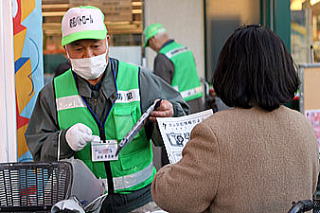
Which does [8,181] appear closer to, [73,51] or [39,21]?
[73,51]

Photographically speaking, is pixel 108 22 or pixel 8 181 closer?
pixel 8 181

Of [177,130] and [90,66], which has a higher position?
[90,66]

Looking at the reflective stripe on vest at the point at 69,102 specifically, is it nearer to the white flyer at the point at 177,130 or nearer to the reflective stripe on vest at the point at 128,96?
the reflective stripe on vest at the point at 128,96

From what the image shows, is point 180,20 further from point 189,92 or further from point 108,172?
point 108,172

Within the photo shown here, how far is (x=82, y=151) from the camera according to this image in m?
3.31

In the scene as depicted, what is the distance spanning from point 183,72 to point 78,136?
4.08 meters

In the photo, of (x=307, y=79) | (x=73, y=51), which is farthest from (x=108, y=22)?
(x=73, y=51)

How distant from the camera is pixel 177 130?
2.99 meters

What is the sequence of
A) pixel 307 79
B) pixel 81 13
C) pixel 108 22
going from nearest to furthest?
pixel 81 13 < pixel 307 79 < pixel 108 22

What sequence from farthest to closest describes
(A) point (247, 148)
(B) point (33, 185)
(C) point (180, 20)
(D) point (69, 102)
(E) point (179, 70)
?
(C) point (180, 20)
(E) point (179, 70)
(D) point (69, 102)
(B) point (33, 185)
(A) point (247, 148)

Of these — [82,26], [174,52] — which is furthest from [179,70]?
[82,26]

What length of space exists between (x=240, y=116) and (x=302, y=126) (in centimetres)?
27

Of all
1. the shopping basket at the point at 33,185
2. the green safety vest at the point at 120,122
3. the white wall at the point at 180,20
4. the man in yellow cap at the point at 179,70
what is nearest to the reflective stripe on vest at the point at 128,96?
the green safety vest at the point at 120,122

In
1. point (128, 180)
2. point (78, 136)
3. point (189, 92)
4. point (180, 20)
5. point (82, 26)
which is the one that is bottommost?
point (128, 180)
